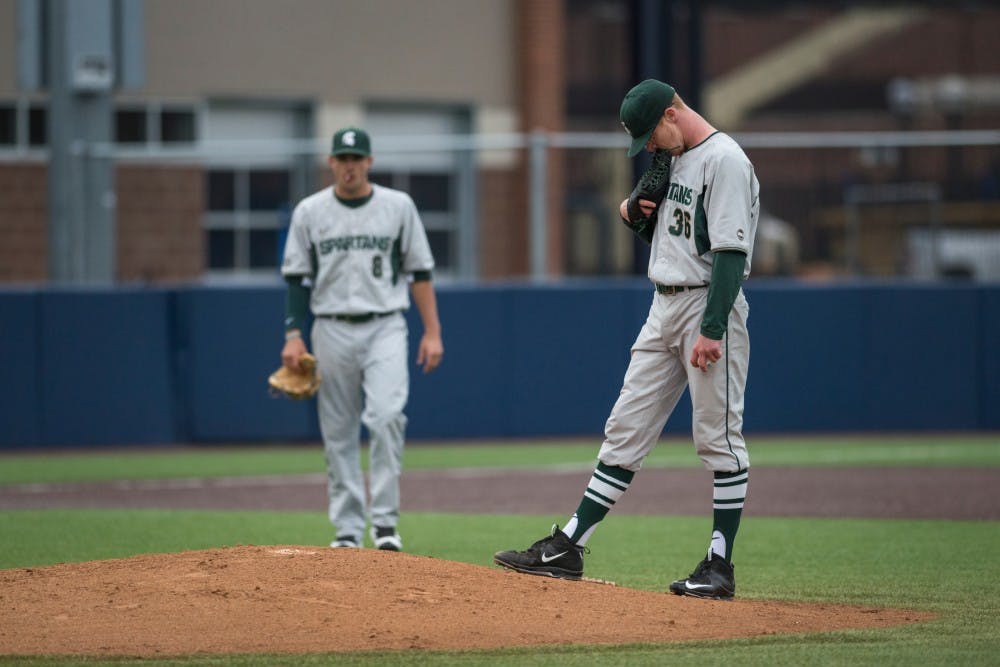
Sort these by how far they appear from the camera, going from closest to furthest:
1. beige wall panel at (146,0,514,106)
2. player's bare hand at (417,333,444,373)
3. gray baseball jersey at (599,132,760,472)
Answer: gray baseball jersey at (599,132,760,472) → player's bare hand at (417,333,444,373) → beige wall panel at (146,0,514,106)

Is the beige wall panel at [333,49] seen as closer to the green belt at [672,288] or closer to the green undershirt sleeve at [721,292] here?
the green belt at [672,288]

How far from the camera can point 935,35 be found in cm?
4250

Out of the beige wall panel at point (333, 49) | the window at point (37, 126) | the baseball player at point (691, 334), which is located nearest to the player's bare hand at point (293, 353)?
the baseball player at point (691, 334)

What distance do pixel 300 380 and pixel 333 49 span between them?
49.7 feet

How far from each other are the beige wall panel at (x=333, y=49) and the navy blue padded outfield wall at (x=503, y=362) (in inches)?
315

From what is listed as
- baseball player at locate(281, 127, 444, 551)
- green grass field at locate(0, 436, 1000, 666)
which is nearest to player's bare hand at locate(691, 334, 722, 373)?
green grass field at locate(0, 436, 1000, 666)

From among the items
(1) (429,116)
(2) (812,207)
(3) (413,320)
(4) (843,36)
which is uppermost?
(4) (843,36)

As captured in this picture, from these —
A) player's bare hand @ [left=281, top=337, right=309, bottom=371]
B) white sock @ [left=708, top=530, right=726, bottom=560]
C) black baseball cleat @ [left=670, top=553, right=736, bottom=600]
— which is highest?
player's bare hand @ [left=281, top=337, right=309, bottom=371]

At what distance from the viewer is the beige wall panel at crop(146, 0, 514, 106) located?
21.9 metres

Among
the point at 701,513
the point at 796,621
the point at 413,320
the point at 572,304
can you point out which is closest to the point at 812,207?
the point at 572,304

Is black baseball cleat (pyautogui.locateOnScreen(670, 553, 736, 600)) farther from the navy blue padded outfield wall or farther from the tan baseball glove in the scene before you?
the navy blue padded outfield wall

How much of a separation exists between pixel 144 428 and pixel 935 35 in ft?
108

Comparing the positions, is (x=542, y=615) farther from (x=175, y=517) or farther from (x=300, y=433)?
(x=300, y=433)

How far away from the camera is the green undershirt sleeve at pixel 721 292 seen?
6125mm
